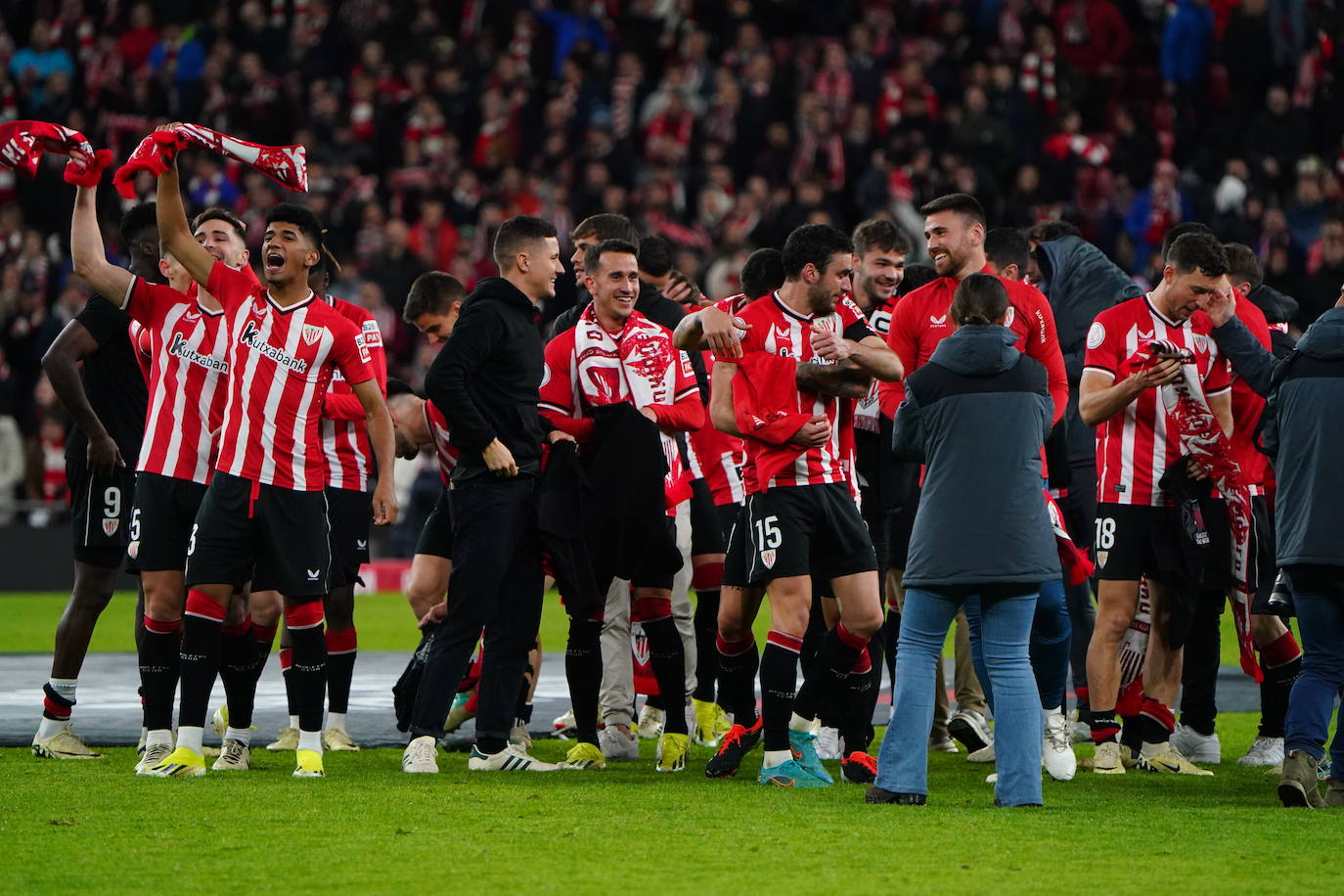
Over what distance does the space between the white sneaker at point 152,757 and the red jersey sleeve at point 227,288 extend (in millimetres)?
1835

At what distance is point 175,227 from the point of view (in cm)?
713

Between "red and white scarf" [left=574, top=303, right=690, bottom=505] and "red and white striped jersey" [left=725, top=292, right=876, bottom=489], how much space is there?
761 millimetres

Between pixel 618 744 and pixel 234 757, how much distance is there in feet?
5.84

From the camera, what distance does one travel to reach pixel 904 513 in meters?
8.87

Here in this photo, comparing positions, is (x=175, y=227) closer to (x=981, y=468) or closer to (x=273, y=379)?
(x=273, y=379)

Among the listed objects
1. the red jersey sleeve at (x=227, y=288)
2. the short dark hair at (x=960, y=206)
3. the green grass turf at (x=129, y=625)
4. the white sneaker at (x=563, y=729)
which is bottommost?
the green grass turf at (x=129, y=625)

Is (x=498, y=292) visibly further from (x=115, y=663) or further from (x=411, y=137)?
(x=411, y=137)

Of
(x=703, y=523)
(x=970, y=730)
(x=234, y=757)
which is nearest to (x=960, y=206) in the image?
(x=703, y=523)

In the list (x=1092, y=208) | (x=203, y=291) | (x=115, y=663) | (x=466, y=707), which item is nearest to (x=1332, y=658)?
(x=466, y=707)

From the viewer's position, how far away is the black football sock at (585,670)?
311 inches

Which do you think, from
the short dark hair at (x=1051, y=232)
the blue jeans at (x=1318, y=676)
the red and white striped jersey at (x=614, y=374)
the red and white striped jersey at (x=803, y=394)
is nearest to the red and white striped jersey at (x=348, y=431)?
the red and white striped jersey at (x=614, y=374)

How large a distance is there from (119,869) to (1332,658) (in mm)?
4417

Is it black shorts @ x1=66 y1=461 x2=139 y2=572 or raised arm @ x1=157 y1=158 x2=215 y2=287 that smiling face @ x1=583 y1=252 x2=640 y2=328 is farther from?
black shorts @ x1=66 y1=461 x2=139 y2=572

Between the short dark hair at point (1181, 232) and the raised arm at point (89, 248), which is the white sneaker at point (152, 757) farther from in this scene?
the short dark hair at point (1181, 232)
